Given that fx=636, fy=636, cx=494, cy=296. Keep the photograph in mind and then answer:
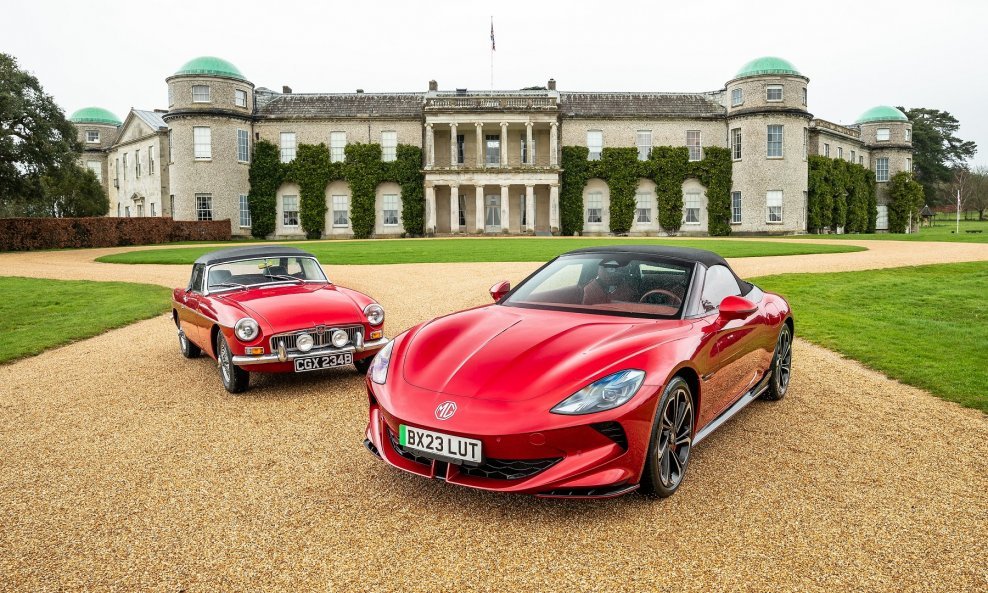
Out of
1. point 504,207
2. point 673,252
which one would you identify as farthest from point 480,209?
point 673,252

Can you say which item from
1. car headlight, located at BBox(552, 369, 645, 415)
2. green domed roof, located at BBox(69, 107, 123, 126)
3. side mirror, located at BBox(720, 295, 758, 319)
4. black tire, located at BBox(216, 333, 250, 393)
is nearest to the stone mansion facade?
green domed roof, located at BBox(69, 107, 123, 126)

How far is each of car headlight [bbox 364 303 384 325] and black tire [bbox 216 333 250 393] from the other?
1270 millimetres

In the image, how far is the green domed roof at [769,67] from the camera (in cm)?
4216

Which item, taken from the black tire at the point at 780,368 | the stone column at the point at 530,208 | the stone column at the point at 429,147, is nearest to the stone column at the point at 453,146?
the stone column at the point at 429,147

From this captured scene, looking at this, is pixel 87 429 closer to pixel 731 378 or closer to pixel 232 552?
pixel 232 552

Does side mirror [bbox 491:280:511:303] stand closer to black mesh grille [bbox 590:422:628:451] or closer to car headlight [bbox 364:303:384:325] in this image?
car headlight [bbox 364:303:384:325]

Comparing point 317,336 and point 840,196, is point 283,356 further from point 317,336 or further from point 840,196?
point 840,196

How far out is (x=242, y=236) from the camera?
4322cm

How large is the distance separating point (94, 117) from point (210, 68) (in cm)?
2500

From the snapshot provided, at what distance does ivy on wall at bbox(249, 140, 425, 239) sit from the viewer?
43750 mm

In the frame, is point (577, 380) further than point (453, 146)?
No

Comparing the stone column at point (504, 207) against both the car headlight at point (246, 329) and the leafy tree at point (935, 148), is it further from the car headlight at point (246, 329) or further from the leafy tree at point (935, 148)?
the leafy tree at point (935, 148)

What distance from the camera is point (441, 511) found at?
11.4 feet

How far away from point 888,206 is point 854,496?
2333 inches
